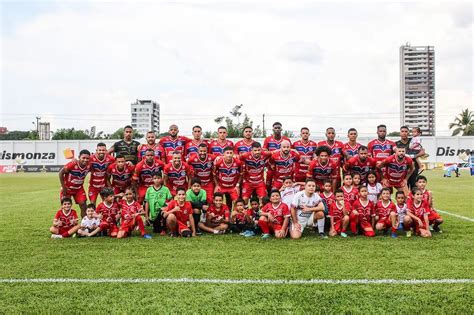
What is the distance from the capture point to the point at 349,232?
7293 millimetres

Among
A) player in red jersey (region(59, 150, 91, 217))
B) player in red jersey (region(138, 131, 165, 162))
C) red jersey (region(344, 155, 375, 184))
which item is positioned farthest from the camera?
player in red jersey (region(138, 131, 165, 162))

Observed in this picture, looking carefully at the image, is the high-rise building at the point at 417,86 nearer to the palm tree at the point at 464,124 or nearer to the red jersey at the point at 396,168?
the palm tree at the point at 464,124

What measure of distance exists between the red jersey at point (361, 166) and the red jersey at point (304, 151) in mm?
789

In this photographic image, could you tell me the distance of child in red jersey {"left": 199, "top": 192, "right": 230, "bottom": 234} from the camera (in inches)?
293

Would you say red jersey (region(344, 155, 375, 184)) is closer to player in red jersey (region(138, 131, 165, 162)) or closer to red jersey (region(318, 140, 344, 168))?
red jersey (region(318, 140, 344, 168))

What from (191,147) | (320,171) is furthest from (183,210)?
(320,171)

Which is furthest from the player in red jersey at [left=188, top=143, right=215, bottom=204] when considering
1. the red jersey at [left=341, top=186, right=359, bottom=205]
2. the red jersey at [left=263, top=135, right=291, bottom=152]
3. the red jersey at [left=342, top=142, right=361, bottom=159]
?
the red jersey at [left=342, top=142, right=361, bottom=159]

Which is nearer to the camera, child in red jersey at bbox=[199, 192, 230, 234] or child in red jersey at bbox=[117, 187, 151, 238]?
child in red jersey at bbox=[117, 187, 151, 238]

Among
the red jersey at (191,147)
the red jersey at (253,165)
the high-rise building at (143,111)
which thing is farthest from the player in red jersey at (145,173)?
the high-rise building at (143,111)

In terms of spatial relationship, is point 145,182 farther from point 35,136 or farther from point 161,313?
point 35,136

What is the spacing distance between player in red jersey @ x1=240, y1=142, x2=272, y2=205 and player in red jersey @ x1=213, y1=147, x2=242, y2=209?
0.17 metres

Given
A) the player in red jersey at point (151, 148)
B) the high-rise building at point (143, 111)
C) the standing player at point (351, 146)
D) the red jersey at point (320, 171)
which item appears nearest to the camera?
the red jersey at point (320, 171)

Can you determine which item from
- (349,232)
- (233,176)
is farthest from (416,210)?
(233,176)

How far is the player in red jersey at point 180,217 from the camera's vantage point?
709 centimetres
